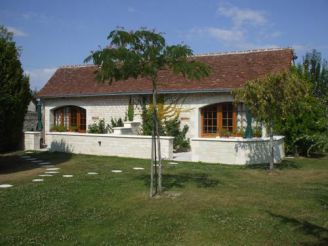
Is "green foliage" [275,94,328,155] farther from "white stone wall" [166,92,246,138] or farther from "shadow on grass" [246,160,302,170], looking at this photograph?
"white stone wall" [166,92,246,138]

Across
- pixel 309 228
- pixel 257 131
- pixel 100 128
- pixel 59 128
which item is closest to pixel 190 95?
pixel 257 131

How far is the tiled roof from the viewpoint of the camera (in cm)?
1811

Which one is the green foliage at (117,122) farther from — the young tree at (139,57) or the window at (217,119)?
the young tree at (139,57)

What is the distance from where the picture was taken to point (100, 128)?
70.2 feet

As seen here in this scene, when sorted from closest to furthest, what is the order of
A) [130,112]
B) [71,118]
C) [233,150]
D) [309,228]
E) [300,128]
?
[309,228] < [233,150] < [300,128] < [130,112] < [71,118]

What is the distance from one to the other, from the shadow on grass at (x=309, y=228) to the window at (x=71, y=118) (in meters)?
17.8

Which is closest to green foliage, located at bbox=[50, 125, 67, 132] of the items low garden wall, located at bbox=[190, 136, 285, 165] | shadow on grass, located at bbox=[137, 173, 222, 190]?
low garden wall, located at bbox=[190, 136, 285, 165]

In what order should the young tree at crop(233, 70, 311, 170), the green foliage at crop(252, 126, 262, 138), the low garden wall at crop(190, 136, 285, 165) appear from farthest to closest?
the green foliage at crop(252, 126, 262, 138)
the low garden wall at crop(190, 136, 285, 165)
the young tree at crop(233, 70, 311, 170)

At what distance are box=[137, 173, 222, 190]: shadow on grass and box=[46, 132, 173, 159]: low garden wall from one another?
12.9 ft

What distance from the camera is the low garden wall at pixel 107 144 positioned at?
16.1m

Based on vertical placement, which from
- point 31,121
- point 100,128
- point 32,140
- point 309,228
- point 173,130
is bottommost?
point 309,228

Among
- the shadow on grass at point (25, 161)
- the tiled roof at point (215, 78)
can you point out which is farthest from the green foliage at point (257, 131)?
the shadow on grass at point (25, 161)

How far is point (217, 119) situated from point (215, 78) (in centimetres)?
193

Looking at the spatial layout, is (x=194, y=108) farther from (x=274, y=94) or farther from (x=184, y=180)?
(x=184, y=180)
